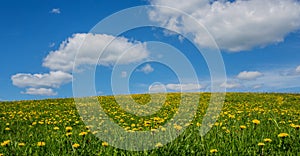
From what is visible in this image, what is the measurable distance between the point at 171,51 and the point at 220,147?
3.23 metres

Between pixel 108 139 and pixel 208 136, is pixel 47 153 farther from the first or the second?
pixel 208 136

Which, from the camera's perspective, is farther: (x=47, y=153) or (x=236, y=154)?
(x=47, y=153)

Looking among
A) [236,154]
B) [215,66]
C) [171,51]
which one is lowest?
[236,154]

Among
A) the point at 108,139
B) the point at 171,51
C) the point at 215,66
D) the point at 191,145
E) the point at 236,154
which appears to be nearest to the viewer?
the point at 236,154

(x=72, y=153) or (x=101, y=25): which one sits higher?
(x=101, y=25)

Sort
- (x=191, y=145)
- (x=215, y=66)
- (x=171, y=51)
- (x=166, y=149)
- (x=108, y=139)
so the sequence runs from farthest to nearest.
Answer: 1. (x=171, y=51)
2. (x=215, y=66)
3. (x=108, y=139)
4. (x=191, y=145)
5. (x=166, y=149)

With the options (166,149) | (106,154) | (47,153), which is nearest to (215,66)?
(166,149)

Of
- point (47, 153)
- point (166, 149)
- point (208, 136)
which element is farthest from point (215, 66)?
point (47, 153)

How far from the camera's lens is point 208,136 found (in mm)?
6156

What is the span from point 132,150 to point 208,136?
1813 millimetres

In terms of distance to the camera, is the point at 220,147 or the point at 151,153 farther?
the point at 220,147

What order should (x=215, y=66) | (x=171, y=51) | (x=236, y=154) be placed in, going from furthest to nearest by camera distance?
1. (x=171, y=51)
2. (x=215, y=66)
3. (x=236, y=154)

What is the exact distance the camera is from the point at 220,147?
502 centimetres

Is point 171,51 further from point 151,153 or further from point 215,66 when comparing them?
point 151,153
